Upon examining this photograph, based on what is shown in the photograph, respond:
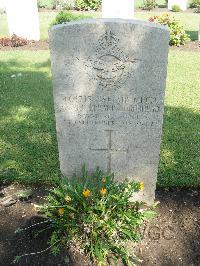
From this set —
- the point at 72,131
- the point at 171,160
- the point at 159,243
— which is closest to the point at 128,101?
the point at 72,131

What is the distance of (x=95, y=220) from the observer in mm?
3703

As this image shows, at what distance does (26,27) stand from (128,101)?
35.8ft

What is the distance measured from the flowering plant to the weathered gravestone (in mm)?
340

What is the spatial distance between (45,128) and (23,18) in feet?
27.0

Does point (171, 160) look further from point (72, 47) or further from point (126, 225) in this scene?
point (72, 47)

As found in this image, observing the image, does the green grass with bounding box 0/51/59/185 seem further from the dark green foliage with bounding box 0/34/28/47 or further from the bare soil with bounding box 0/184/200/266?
the dark green foliage with bounding box 0/34/28/47

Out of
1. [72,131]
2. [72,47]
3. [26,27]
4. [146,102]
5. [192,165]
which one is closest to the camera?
[72,47]

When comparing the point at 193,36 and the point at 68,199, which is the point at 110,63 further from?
the point at 193,36

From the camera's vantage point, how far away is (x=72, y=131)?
4.06m

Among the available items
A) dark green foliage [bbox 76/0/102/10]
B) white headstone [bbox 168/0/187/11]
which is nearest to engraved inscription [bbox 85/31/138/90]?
dark green foliage [bbox 76/0/102/10]

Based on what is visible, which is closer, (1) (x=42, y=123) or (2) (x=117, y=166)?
(2) (x=117, y=166)

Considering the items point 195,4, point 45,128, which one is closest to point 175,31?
point 45,128

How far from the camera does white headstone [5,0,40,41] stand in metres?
13.2

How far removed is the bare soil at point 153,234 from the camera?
12.2ft
